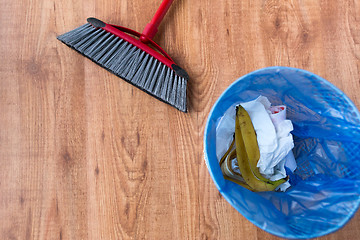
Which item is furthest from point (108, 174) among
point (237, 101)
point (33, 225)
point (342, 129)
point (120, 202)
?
point (342, 129)

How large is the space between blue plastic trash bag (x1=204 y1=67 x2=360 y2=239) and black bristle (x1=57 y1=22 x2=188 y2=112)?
0.41 feet

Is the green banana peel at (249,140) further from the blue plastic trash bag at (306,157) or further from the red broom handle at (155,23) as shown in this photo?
the red broom handle at (155,23)

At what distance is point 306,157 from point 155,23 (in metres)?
0.43

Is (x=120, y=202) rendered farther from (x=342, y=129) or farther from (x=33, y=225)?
(x=342, y=129)

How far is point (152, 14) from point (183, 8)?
0.07 m

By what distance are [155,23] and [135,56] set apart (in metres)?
0.08

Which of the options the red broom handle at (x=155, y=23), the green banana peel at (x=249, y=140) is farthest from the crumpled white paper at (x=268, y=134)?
the red broom handle at (x=155, y=23)

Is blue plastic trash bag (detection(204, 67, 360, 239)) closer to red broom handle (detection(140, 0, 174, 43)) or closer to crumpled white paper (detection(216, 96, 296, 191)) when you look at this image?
crumpled white paper (detection(216, 96, 296, 191))

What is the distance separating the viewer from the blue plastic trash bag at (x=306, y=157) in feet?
1.41

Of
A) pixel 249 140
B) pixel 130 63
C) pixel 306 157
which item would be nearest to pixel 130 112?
pixel 130 63

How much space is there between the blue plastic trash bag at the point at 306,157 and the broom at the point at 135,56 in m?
0.13

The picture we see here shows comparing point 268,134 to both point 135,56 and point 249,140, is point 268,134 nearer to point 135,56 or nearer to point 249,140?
point 249,140

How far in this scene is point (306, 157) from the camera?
57 centimetres

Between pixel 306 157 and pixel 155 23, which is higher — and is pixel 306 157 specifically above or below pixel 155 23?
below
